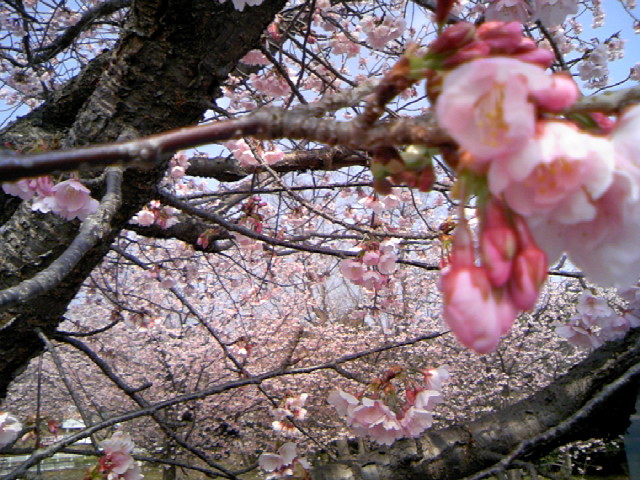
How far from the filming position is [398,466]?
1712 millimetres

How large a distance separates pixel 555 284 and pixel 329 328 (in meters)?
4.94

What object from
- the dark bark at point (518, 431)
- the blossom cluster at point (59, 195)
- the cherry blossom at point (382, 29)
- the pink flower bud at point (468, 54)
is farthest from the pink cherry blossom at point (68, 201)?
the cherry blossom at point (382, 29)

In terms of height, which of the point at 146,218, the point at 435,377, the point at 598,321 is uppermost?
the point at 146,218

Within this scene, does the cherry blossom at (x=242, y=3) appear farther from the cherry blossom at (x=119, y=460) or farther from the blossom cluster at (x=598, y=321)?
the blossom cluster at (x=598, y=321)

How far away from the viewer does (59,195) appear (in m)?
1.23

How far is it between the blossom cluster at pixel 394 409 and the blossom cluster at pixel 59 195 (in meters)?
1.28

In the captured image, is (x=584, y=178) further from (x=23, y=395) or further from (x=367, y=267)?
(x=23, y=395)

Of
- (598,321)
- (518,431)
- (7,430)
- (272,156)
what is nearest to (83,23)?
(272,156)

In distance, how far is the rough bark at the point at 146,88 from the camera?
1325 mm

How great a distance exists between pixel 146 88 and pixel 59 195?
41 centimetres

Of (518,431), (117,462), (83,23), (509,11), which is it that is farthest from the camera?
(83,23)

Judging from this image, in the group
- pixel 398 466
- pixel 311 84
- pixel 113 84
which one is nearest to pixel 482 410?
pixel 311 84

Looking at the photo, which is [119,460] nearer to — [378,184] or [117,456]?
[117,456]

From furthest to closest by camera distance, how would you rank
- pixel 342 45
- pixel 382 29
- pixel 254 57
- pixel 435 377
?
pixel 342 45, pixel 382 29, pixel 254 57, pixel 435 377
